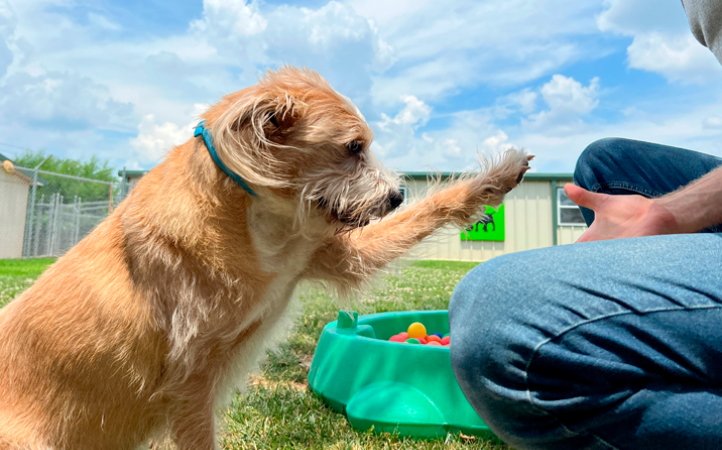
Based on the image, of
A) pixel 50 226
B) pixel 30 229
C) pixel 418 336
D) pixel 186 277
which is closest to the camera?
pixel 186 277

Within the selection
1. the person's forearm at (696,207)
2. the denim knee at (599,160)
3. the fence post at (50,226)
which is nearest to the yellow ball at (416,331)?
the denim knee at (599,160)

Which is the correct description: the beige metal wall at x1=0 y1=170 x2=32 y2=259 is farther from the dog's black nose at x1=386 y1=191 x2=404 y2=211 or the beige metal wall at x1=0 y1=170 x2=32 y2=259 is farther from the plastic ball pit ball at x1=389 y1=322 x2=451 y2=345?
the dog's black nose at x1=386 y1=191 x2=404 y2=211

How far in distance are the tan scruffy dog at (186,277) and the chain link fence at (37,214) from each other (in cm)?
1619

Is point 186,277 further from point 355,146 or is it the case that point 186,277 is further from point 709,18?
point 709,18

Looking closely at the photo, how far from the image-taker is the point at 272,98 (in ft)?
6.72

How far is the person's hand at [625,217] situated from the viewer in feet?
5.01

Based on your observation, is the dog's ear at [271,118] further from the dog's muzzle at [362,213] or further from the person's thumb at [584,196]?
the person's thumb at [584,196]

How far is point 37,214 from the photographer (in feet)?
56.8

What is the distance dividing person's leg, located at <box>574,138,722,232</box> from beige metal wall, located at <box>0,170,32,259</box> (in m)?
19.1

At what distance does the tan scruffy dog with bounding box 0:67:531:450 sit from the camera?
1.96 m

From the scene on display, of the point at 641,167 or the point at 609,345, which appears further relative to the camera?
the point at 641,167

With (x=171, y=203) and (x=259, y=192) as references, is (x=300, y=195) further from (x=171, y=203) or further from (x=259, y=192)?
(x=171, y=203)

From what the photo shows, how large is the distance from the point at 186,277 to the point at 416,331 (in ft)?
8.05

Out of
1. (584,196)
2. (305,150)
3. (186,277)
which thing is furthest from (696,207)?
(186,277)
